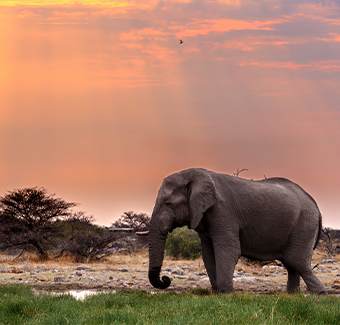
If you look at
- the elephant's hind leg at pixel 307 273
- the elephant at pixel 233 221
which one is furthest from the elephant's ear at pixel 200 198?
the elephant's hind leg at pixel 307 273

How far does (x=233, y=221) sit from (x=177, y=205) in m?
1.26

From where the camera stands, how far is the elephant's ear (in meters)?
11.3

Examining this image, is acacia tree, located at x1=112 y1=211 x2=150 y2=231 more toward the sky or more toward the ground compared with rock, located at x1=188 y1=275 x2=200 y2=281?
more toward the ground

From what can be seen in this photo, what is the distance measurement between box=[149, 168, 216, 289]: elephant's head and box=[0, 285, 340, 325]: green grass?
1335 millimetres

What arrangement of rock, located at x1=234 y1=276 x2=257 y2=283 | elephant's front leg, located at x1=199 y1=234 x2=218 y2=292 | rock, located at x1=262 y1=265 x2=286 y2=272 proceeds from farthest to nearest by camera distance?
rock, located at x1=262 y1=265 x2=286 y2=272
rock, located at x1=234 y1=276 x2=257 y2=283
elephant's front leg, located at x1=199 y1=234 x2=218 y2=292

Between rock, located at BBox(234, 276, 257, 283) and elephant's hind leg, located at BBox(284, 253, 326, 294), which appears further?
rock, located at BBox(234, 276, 257, 283)

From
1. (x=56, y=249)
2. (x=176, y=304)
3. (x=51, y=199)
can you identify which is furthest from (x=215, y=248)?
(x=51, y=199)

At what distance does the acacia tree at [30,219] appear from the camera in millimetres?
27766

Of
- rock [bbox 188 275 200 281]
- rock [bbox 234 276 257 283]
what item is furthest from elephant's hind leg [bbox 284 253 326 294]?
rock [bbox 188 275 200 281]

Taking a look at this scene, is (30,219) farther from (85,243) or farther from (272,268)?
(272,268)

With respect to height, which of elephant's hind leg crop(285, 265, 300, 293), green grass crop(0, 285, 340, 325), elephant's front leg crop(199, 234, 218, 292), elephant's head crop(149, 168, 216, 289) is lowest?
elephant's hind leg crop(285, 265, 300, 293)

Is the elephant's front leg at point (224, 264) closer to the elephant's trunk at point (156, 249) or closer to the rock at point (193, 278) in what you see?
the elephant's trunk at point (156, 249)

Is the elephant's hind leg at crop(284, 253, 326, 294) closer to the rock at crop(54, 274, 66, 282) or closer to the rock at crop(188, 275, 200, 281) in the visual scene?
the rock at crop(188, 275, 200, 281)

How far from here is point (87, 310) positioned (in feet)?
30.2
